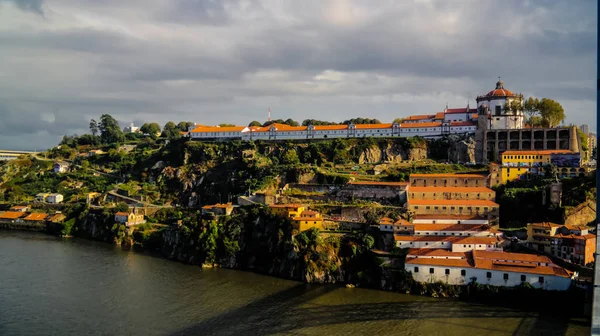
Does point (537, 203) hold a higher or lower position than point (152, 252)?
higher

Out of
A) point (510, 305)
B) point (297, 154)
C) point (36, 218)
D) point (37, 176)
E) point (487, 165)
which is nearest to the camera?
point (510, 305)

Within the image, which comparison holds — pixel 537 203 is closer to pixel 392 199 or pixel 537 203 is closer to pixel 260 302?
pixel 392 199

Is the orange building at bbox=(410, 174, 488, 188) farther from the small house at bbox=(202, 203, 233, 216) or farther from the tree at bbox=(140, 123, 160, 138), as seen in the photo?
the tree at bbox=(140, 123, 160, 138)

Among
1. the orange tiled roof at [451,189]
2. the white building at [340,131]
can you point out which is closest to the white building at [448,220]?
the orange tiled roof at [451,189]

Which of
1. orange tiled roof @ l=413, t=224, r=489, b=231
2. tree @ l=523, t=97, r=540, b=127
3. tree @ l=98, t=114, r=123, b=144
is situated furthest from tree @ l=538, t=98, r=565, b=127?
tree @ l=98, t=114, r=123, b=144

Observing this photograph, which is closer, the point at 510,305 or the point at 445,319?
the point at 445,319

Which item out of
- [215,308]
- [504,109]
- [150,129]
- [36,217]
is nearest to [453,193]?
[504,109]

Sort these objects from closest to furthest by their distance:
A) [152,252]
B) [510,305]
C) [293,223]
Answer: [510,305], [293,223], [152,252]

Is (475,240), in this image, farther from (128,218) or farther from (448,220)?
(128,218)

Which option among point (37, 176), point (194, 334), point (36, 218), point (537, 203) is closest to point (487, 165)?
point (537, 203)
